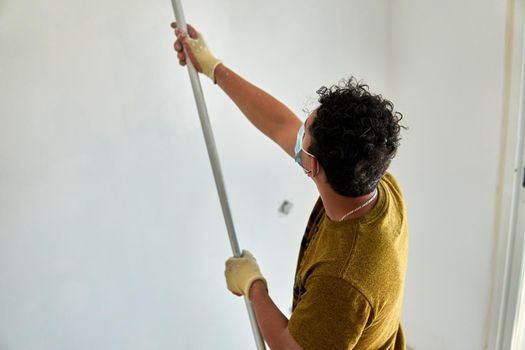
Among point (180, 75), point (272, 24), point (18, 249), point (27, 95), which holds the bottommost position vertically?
point (18, 249)

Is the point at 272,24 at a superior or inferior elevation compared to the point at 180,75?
superior

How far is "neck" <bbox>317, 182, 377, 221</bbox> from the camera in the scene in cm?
77

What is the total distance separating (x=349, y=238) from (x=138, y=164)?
601 millimetres

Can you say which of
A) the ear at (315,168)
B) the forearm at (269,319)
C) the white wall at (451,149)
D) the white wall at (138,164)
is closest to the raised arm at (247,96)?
the white wall at (138,164)

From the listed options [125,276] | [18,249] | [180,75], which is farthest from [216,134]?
[18,249]

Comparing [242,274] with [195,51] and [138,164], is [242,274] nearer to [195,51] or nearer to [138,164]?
[138,164]

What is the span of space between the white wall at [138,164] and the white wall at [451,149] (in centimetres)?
15

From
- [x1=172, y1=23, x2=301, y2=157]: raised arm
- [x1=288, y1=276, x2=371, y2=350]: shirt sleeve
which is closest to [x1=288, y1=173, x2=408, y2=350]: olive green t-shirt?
[x1=288, y1=276, x2=371, y2=350]: shirt sleeve

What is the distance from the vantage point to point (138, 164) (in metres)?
1.11

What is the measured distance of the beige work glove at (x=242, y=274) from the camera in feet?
3.14

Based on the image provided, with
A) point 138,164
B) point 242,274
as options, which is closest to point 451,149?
point 242,274

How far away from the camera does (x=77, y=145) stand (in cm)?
101

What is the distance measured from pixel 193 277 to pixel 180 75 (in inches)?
23.1

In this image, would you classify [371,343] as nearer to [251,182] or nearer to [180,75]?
[251,182]
